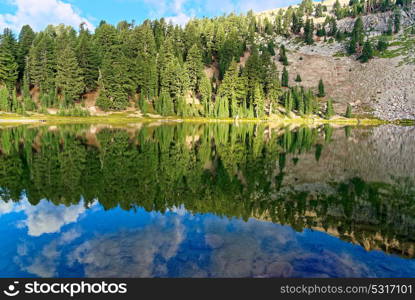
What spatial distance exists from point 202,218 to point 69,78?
8785 centimetres

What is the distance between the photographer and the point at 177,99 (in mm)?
92250

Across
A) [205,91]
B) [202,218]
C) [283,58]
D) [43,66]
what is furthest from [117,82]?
[202,218]

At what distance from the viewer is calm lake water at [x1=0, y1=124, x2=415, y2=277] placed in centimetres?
898

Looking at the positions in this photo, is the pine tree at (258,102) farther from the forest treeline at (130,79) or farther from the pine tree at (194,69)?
the pine tree at (194,69)

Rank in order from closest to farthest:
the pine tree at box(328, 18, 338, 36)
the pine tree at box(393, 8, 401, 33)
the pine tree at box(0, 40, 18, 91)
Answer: the pine tree at box(0, 40, 18, 91), the pine tree at box(393, 8, 401, 33), the pine tree at box(328, 18, 338, 36)

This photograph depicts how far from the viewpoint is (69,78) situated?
3472 inches

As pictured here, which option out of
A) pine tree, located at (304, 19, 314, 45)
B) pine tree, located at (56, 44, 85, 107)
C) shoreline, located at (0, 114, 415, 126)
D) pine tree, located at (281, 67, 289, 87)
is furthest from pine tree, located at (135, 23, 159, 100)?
pine tree, located at (304, 19, 314, 45)

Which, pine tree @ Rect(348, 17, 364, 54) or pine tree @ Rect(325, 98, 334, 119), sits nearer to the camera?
pine tree @ Rect(325, 98, 334, 119)

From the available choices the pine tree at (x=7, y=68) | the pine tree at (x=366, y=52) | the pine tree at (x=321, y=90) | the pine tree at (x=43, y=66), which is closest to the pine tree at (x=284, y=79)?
the pine tree at (x=321, y=90)

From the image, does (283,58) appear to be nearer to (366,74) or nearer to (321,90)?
(321,90)

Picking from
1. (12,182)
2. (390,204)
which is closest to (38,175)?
(12,182)

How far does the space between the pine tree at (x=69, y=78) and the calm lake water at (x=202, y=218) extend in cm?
6848

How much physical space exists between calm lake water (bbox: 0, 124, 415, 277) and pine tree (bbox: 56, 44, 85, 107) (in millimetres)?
68476

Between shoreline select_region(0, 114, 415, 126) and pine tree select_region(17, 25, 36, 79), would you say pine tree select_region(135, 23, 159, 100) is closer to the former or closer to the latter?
shoreline select_region(0, 114, 415, 126)
